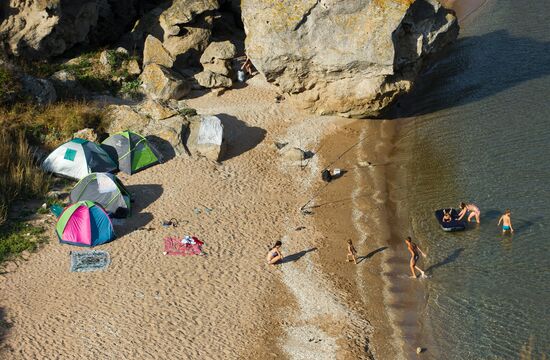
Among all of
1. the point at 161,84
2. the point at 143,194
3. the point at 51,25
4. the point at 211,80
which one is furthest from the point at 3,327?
the point at 51,25

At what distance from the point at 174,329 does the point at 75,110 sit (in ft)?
40.6

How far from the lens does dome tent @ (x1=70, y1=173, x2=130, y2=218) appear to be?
76.9 feet

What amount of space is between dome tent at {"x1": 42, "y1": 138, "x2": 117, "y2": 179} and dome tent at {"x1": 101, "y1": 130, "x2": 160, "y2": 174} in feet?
2.16

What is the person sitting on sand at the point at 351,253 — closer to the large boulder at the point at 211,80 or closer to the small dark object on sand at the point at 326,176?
the small dark object on sand at the point at 326,176

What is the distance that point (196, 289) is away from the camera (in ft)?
67.9

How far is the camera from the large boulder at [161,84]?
101 ft

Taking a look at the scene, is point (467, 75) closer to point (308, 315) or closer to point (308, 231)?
point (308, 231)

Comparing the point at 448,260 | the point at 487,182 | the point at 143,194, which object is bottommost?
the point at 448,260

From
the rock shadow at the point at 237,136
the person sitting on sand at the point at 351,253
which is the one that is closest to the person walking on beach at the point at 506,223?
the person sitting on sand at the point at 351,253

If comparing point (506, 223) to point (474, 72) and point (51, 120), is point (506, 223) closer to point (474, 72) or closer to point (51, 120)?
point (474, 72)

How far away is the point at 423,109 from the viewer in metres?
31.6

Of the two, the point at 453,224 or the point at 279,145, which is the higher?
the point at 279,145

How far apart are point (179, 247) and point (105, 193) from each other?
10.8 feet

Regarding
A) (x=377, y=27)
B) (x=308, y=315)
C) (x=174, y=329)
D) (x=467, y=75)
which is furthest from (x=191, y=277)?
(x=467, y=75)
